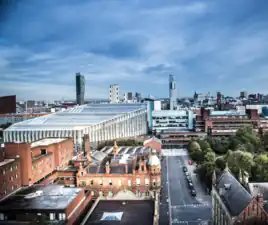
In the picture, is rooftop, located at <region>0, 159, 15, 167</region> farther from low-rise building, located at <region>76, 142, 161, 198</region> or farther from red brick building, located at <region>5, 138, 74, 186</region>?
low-rise building, located at <region>76, 142, 161, 198</region>

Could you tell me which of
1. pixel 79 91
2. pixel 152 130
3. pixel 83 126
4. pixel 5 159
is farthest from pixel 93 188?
pixel 79 91

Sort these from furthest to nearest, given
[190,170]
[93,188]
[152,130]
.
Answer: [152,130]
[190,170]
[93,188]

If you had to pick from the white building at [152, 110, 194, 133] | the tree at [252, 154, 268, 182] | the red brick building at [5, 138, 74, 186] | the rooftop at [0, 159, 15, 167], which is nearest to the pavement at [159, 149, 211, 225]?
the tree at [252, 154, 268, 182]

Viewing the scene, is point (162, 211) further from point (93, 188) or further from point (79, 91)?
point (79, 91)

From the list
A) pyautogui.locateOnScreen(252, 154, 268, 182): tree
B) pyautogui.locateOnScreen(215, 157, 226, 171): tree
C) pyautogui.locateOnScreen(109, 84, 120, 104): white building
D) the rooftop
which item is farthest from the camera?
pyautogui.locateOnScreen(109, 84, 120, 104): white building

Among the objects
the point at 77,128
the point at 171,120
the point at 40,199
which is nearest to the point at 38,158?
the point at 40,199

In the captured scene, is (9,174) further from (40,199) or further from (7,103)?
(7,103)
